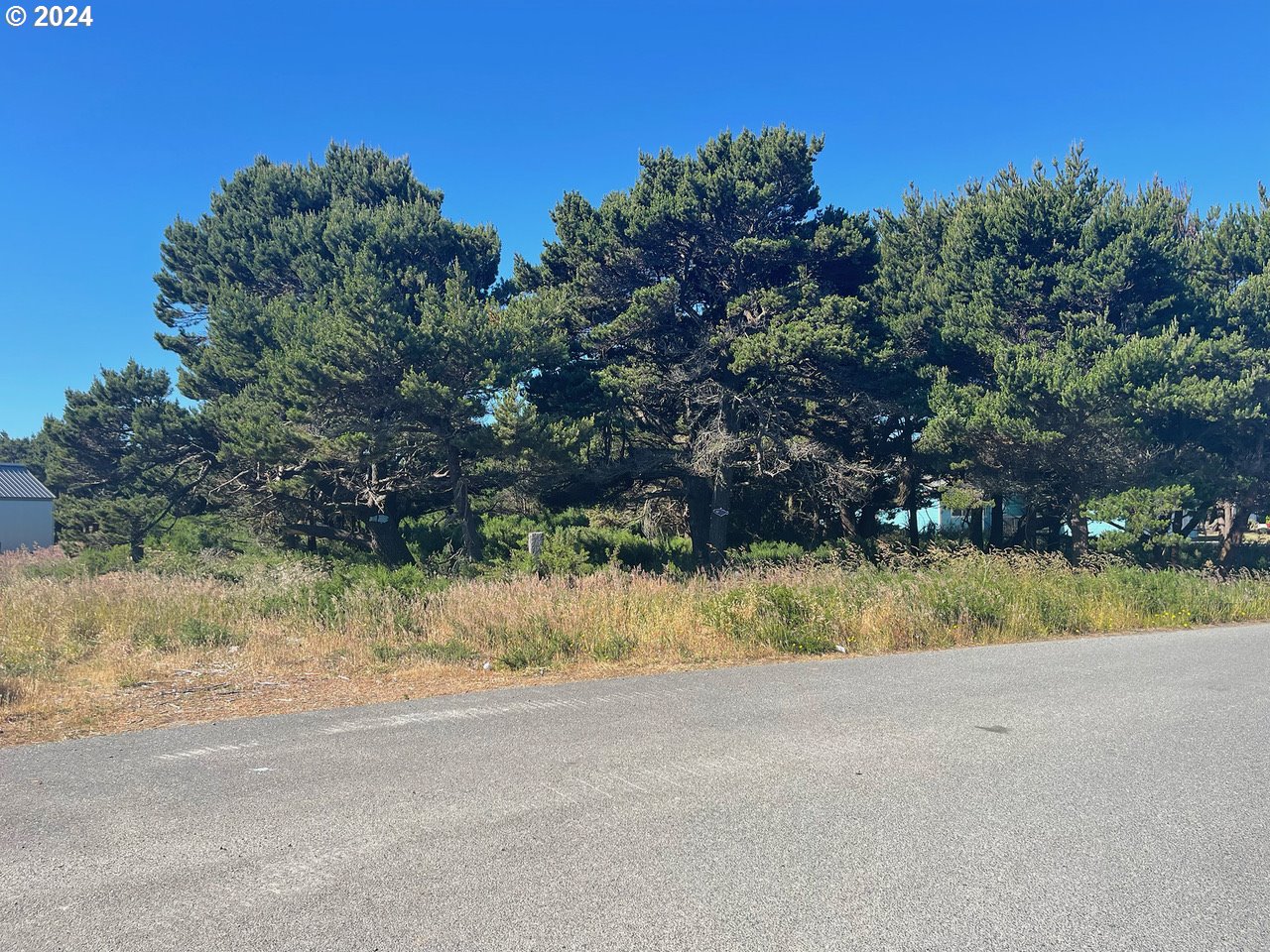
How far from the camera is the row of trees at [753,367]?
793 inches

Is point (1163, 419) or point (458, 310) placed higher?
point (458, 310)

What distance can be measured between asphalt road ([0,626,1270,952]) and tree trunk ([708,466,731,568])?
51.1 ft

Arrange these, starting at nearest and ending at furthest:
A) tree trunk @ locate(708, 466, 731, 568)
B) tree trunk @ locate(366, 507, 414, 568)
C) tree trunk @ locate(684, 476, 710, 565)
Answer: tree trunk @ locate(708, 466, 731, 568), tree trunk @ locate(366, 507, 414, 568), tree trunk @ locate(684, 476, 710, 565)

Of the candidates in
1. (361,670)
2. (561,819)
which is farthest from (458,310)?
(561,819)

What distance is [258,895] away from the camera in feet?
11.8

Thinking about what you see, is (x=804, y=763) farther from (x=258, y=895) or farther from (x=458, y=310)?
(x=458, y=310)

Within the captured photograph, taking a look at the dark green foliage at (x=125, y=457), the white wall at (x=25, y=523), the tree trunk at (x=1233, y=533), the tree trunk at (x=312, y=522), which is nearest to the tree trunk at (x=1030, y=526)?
the tree trunk at (x=1233, y=533)

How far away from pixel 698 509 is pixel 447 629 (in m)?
15.1

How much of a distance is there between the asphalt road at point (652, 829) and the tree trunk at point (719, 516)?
15587 mm

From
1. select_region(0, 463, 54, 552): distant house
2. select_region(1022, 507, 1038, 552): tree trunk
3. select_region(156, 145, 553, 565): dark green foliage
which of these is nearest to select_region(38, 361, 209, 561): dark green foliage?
select_region(156, 145, 553, 565): dark green foliage

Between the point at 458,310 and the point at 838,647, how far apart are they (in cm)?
1266

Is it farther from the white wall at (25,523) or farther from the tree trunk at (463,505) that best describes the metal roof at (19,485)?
the tree trunk at (463,505)

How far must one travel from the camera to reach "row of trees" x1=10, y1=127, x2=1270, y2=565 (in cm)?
2014

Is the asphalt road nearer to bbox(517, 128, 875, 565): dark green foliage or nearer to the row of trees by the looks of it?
the row of trees
